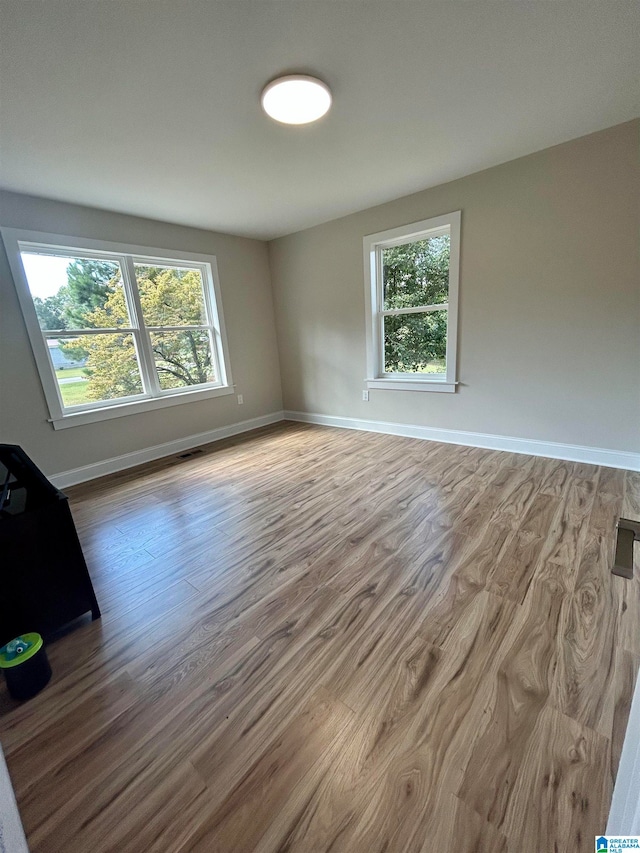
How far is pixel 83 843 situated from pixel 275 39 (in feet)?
9.62

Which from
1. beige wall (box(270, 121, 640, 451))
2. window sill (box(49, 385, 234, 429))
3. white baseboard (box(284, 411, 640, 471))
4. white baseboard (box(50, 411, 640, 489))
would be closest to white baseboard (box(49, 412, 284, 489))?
white baseboard (box(50, 411, 640, 489))

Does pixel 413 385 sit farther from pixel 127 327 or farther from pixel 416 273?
pixel 127 327

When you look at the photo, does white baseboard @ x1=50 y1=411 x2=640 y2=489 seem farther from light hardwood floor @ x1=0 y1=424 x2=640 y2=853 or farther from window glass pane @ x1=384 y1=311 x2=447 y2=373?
window glass pane @ x1=384 y1=311 x2=447 y2=373

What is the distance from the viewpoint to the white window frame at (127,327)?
286 centimetres

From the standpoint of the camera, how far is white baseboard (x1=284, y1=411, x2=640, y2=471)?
2.78 metres

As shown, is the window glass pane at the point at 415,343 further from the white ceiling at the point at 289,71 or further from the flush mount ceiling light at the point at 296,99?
the flush mount ceiling light at the point at 296,99

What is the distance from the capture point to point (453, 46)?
1.63m

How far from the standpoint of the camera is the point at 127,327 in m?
3.54

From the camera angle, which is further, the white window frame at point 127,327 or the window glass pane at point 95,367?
the window glass pane at point 95,367

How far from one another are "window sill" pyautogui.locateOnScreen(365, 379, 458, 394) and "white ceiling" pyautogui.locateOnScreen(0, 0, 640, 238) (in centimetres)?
190

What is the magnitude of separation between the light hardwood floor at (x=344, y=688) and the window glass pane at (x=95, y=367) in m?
1.64

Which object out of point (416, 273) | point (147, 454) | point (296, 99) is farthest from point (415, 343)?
point (147, 454)

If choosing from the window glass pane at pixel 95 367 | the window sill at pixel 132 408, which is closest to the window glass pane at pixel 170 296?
the window glass pane at pixel 95 367

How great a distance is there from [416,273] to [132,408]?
3373 millimetres
